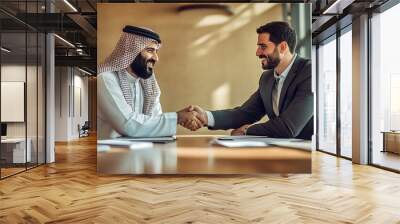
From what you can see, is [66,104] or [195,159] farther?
[66,104]

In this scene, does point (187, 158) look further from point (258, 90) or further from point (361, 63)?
point (361, 63)

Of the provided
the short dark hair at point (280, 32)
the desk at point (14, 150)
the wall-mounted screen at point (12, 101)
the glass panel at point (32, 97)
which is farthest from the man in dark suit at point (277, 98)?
the glass panel at point (32, 97)

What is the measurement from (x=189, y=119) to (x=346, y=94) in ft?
15.2

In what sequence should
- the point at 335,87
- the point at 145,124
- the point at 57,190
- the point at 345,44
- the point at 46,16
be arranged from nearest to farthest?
the point at 57,190 → the point at 145,124 → the point at 46,16 → the point at 345,44 → the point at 335,87

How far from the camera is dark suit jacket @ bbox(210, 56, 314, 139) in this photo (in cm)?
657

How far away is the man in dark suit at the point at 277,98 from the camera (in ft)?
21.6

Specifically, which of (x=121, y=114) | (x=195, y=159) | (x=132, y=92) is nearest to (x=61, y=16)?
(x=132, y=92)

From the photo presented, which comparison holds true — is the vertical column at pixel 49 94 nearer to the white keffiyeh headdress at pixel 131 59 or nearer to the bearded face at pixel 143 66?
the white keffiyeh headdress at pixel 131 59

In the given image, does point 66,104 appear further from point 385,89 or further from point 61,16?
point 385,89

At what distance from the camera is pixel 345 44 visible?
30.6ft

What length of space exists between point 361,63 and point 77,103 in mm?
13379

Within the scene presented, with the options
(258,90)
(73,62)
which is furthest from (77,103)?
(258,90)

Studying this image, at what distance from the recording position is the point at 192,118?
661cm

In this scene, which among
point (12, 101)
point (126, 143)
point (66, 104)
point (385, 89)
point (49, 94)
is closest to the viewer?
point (126, 143)
